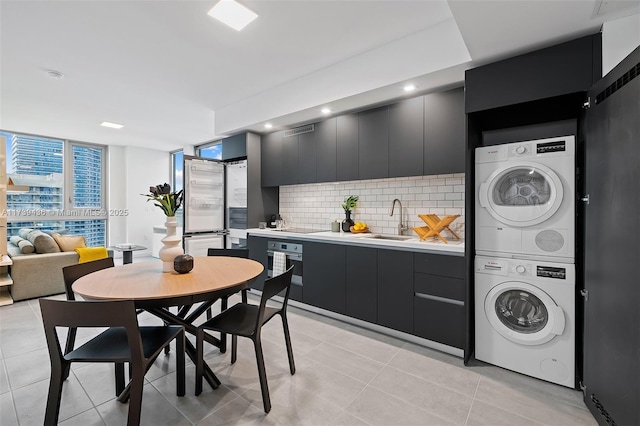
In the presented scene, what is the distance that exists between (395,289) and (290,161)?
7.37 feet

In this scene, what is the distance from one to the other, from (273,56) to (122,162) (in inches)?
232

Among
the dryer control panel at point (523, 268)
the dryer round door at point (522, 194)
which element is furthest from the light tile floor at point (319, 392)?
the dryer round door at point (522, 194)

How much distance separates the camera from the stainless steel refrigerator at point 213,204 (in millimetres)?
4336

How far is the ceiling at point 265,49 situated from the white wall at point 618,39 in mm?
70

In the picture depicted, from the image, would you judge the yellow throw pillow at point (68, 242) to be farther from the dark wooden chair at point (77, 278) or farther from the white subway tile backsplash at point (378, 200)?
the white subway tile backsplash at point (378, 200)

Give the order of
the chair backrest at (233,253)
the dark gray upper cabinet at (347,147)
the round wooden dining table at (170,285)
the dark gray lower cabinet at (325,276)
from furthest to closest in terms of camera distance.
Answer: the dark gray upper cabinet at (347,147) → the dark gray lower cabinet at (325,276) → the chair backrest at (233,253) → the round wooden dining table at (170,285)

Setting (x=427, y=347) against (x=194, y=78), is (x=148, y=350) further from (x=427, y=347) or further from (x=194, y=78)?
(x=194, y=78)

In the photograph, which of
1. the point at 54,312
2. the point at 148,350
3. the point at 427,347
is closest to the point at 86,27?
the point at 54,312

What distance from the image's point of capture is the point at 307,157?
3904 mm

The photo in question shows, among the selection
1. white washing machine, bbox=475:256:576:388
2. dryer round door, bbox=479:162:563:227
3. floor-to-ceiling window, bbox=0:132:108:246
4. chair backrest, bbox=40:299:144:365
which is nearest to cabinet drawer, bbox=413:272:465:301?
white washing machine, bbox=475:256:576:388

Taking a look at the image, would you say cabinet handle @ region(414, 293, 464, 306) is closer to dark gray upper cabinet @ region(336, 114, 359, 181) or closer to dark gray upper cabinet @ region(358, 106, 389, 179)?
dark gray upper cabinet @ region(358, 106, 389, 179)

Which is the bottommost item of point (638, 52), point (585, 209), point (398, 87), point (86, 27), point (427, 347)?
point (427, 347)

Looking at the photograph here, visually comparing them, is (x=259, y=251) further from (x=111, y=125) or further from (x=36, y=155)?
(x=36, y=155)

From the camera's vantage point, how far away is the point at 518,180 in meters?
2.27
